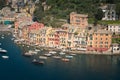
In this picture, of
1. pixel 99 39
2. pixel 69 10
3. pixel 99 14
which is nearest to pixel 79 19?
pixel 99 14

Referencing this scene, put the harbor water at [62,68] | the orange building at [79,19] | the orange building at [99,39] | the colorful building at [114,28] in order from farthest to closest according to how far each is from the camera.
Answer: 1. the orange building at [79,19]
2. the colorful building at [114,28]
3. the orange building at [99,39]
4. the harbor water at [62,68]

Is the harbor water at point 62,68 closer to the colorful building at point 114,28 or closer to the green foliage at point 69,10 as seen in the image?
the colorful building at point 114,28

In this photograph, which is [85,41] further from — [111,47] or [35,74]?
[35,74]

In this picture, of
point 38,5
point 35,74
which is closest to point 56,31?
point 35,74

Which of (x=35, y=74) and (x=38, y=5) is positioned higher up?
(x=38, y=5)

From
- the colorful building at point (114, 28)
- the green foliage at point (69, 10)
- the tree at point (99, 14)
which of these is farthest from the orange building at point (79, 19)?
the colorful building at point (114, 28)

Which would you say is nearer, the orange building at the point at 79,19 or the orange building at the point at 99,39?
the orange building at the point at 99,39

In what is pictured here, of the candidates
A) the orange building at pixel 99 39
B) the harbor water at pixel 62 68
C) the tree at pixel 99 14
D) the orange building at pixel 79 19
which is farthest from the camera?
the tree at pixel 99 14

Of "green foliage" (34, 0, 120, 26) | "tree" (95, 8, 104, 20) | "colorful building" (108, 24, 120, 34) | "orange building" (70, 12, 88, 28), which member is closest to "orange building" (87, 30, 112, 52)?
"colorful building" (108, 24, 120, 34)
